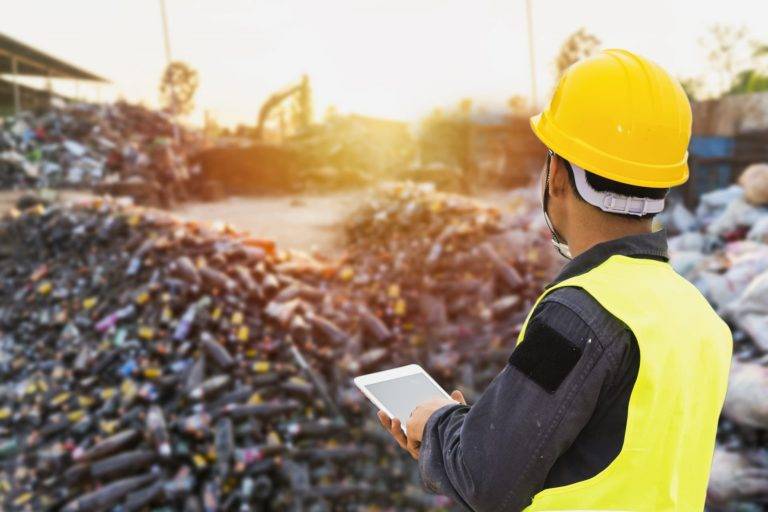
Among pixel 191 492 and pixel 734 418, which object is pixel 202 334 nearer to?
pixel 191 492

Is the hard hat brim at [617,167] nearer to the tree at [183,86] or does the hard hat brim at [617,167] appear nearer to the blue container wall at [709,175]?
the blue container wall at [709,175]

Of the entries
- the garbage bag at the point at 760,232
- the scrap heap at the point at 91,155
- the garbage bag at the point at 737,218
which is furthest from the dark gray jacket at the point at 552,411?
the scrap heap at the point at 91,155

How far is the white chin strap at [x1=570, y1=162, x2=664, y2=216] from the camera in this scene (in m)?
1.10

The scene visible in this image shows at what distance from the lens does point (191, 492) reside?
165 inches

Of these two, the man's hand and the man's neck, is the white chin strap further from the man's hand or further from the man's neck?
the man's hand

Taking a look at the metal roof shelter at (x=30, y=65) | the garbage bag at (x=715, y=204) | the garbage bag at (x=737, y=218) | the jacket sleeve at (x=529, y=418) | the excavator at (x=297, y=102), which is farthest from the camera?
the excavator at (x=297, y=102)

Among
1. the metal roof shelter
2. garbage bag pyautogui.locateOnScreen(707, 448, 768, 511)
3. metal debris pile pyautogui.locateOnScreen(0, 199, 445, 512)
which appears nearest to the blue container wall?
metal debris pile pyautogui.locateOnScreen(0, 199, 445, 512)

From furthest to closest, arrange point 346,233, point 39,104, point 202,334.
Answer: point 39,104 < point 346,233 < point 202,334

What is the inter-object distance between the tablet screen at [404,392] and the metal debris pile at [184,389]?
2945mm

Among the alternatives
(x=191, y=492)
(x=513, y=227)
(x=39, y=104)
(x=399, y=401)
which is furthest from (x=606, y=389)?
(x=39, y=104)

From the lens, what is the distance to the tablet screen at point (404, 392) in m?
1.33

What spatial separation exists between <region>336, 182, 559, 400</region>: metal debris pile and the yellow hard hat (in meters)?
3.77

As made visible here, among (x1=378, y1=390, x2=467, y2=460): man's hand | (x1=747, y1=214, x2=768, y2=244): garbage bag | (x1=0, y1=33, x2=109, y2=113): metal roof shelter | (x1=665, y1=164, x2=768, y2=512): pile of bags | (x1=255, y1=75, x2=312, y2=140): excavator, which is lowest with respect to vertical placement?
(x1=665, y1=164, x2=768, y2=512): pile of bags

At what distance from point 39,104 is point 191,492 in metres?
22.8
